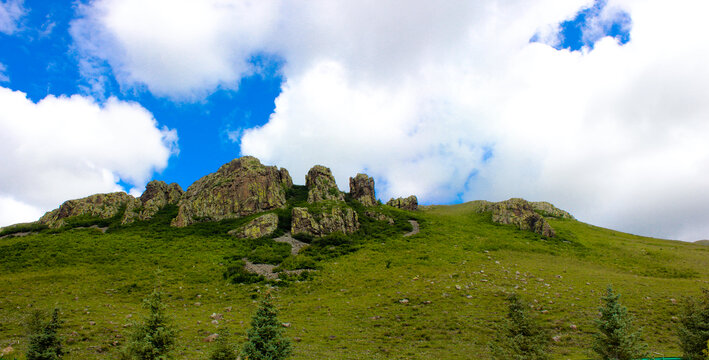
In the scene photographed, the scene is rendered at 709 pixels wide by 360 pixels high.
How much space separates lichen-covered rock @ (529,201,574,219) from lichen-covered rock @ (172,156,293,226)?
78406 millimetres

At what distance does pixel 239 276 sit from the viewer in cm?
4019

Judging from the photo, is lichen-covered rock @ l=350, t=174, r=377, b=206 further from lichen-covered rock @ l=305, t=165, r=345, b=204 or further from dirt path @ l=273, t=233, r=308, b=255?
dirt path @ l=273, t=233, r=308, b=255

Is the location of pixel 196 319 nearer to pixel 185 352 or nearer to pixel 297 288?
pixel 185 352

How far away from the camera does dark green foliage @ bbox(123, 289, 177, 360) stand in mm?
13480

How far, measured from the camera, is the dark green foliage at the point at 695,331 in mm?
16109

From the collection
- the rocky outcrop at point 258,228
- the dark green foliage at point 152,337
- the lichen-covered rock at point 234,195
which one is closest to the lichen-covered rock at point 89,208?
the lichen-covered rock at point 234,195

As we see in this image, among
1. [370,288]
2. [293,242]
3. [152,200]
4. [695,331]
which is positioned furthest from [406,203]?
[695,331]

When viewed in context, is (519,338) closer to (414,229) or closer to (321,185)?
(414,229)

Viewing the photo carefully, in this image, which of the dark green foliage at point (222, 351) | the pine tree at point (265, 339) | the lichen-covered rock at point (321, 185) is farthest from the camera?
the lichen-covered rock at point (321, 185)

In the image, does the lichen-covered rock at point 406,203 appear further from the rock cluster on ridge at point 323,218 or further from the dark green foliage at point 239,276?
the dark green foliage at point 239,276

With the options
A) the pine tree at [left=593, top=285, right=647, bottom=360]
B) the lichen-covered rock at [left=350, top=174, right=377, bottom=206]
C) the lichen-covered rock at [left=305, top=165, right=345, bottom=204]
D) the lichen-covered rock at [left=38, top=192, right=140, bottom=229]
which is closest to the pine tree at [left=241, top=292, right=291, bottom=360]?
the pine tree at [left=593, top=285, right=647, bottom=360]

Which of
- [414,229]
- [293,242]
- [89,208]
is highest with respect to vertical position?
[89,208]

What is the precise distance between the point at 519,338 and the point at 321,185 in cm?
7331

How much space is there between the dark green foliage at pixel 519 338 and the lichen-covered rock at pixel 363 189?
7438cm
